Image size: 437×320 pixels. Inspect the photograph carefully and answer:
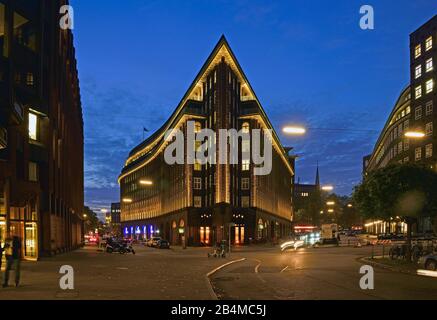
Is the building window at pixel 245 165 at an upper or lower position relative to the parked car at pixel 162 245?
upper

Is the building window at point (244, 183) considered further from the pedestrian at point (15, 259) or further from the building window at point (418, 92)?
the pedestrian at point (15, 259)

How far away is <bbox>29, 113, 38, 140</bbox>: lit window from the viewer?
40125 millimetres

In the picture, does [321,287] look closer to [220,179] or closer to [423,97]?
[220,179]

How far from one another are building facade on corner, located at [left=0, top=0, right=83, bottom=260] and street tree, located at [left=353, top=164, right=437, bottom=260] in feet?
75.3

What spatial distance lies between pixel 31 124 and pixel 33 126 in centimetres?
43

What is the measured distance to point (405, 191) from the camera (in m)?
33.7

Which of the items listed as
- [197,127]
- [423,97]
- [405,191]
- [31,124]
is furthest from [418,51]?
[31,124]

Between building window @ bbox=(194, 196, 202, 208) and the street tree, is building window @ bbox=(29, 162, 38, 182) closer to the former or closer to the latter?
the street tree

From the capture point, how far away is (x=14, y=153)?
3403 cm

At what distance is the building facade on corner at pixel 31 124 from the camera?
33219 mm

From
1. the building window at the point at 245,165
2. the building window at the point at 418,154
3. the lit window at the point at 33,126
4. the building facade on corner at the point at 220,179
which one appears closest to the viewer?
the lit window at the point at 33,126

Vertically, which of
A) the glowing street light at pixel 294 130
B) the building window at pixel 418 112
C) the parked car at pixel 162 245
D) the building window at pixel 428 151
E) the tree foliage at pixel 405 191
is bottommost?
the parked car at pixel 162 245

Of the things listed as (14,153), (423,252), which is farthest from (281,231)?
(14,153)

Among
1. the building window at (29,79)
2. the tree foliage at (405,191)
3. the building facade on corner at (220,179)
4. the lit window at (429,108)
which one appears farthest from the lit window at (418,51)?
the building window at (29,79)
